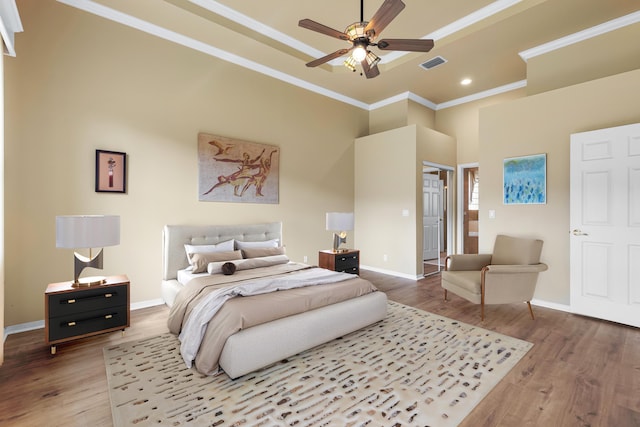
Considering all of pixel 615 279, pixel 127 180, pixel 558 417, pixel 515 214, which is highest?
pixel 127 180

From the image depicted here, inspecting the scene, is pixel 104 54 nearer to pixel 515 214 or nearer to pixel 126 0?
pixel 126 0

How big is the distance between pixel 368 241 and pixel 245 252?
2939 millimetres

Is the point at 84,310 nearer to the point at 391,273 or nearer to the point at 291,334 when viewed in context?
the point at 291,334

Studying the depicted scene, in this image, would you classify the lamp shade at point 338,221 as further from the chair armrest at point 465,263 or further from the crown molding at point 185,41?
the crown molding at point 185,41

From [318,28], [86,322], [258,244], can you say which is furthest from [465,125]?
[86,322]

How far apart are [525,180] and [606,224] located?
1025 millimetres

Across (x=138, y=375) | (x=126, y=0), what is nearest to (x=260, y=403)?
(x=138, y=375)

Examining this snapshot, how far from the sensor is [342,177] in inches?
240

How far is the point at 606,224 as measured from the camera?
10.8 ft

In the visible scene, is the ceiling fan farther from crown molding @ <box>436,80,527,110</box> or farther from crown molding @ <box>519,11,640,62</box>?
crown molding @ <box>436,80,527,110</box>

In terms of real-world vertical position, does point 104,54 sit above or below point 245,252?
above

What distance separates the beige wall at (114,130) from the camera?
3020 mm

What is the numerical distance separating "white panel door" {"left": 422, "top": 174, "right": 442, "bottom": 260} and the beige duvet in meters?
4.26

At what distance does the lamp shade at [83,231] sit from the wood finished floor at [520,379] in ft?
3.15
